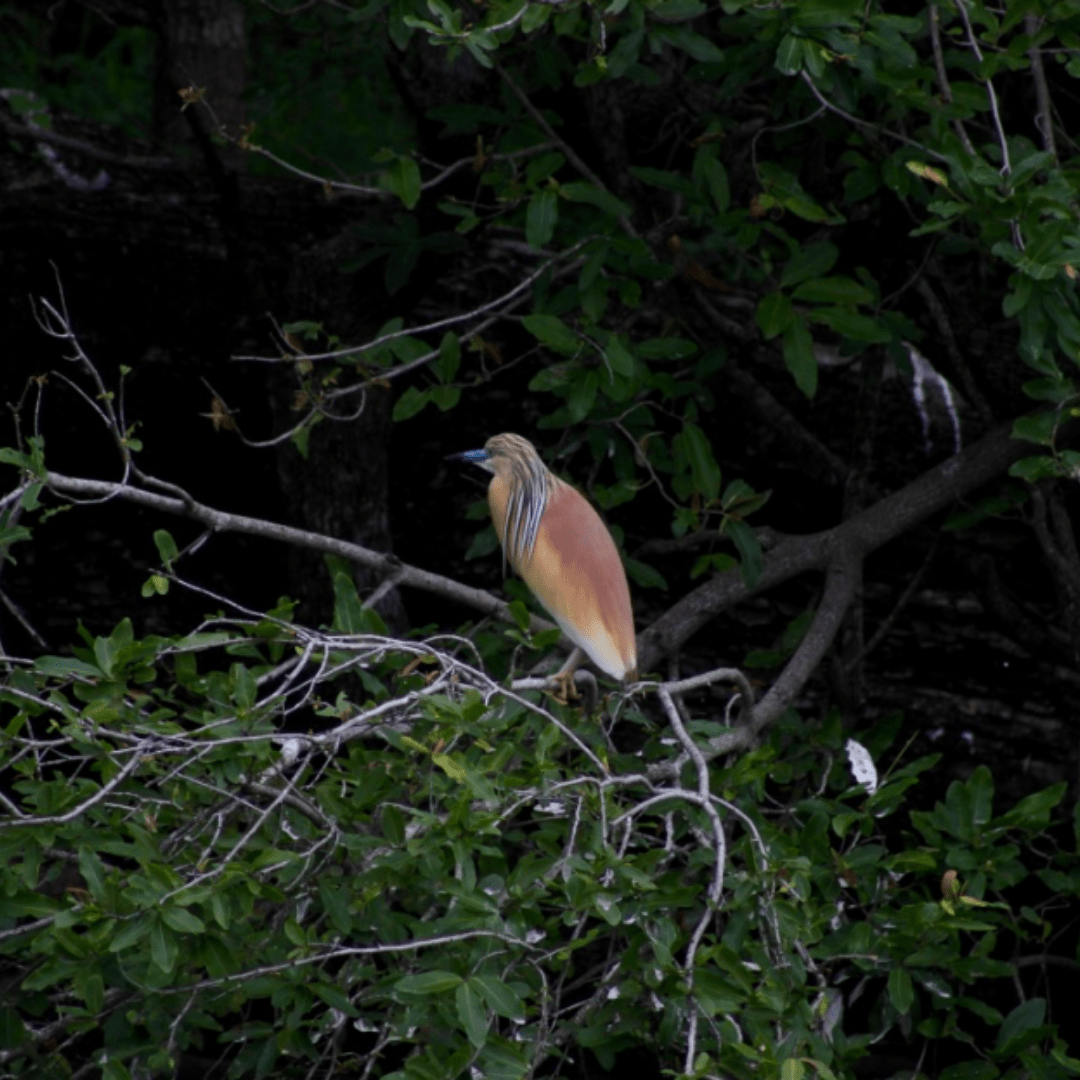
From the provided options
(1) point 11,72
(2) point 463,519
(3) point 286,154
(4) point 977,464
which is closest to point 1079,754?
(4) point 977,464

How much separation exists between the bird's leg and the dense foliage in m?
0.05

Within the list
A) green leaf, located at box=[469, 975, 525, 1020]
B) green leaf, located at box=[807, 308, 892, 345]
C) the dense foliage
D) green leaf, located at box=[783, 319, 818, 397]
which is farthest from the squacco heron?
green leaf, located at box=[469, 975, 525, 1020]

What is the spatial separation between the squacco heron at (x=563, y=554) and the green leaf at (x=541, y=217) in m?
0.44

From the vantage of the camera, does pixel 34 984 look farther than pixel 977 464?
No

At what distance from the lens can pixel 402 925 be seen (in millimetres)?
3049

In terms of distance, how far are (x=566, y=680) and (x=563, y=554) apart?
0.31 meters

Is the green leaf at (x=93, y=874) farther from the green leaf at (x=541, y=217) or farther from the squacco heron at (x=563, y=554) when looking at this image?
the green leaf at (x=541, y=217)

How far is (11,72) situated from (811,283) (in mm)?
4440

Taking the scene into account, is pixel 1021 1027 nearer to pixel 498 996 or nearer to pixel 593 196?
pixel 498 996

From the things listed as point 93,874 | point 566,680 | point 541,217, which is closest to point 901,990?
point 566,680

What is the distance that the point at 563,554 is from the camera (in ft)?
11.7

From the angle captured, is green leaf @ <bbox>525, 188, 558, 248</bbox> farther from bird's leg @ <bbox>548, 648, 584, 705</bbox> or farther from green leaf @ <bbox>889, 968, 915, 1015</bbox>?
green leaf @ <bbox>889, 968, 915, 1015</bbox>

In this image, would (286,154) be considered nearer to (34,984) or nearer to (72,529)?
(72,529)

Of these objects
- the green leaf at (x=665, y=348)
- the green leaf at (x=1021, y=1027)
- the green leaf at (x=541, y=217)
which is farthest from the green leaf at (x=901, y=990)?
the green leaf at (x=541, y=217)
